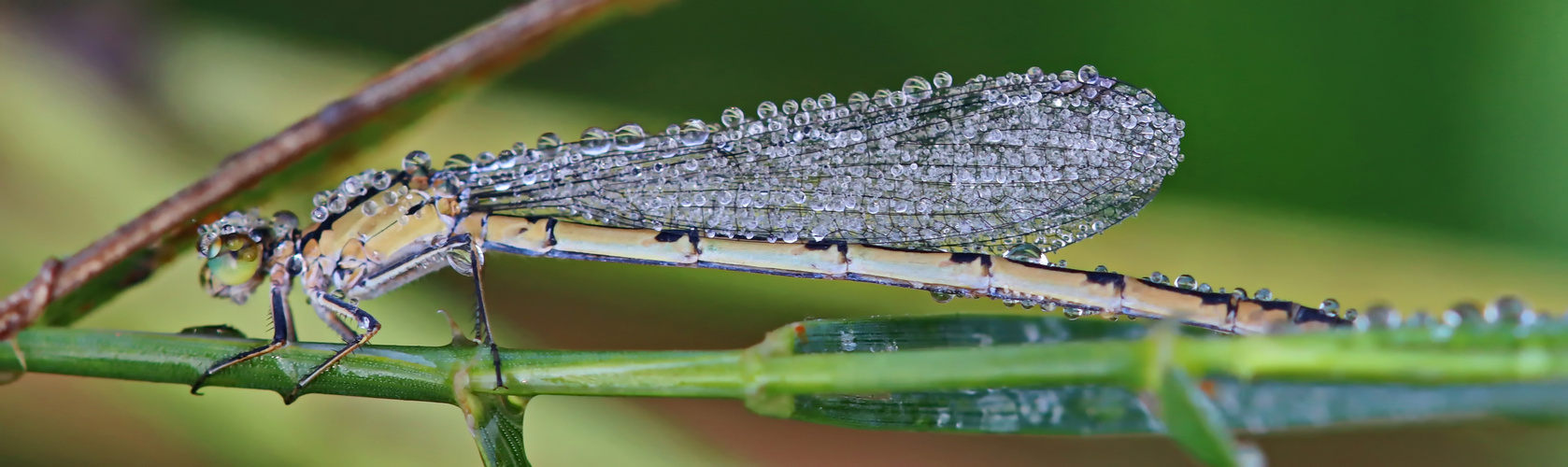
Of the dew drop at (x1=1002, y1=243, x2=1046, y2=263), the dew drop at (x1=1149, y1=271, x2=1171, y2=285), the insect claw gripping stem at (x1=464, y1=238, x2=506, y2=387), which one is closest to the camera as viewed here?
the insect claw gripping stem at (x1=464, y1=238, x2=506, y2=387)

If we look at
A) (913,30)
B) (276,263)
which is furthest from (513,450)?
(913,30)

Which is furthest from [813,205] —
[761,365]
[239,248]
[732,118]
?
[239,248]

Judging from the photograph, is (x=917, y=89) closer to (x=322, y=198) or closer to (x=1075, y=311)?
(x=1075, y=311)

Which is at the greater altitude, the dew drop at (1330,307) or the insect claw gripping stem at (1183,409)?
the dew drop at (1330,307)

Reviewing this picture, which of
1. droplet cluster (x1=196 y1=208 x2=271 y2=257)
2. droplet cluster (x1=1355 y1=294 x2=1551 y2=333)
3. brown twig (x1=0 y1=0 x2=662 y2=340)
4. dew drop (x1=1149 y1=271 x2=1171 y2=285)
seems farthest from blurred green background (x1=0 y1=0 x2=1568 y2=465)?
droplet cluster (x1=1355 y1=294 x2=1551 y2=333)

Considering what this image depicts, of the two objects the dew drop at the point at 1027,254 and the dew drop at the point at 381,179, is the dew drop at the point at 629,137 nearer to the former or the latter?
the dew drop at the point at 381,179

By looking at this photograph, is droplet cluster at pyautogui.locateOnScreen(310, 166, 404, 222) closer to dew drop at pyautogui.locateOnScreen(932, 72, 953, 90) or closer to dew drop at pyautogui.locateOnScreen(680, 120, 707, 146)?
dew drop at pyautogui.locateOnScreen(680, 120, 707, 146)

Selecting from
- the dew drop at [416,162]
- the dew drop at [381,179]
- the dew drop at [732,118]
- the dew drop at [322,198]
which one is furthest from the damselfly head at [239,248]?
the dew drop at [732,118]
